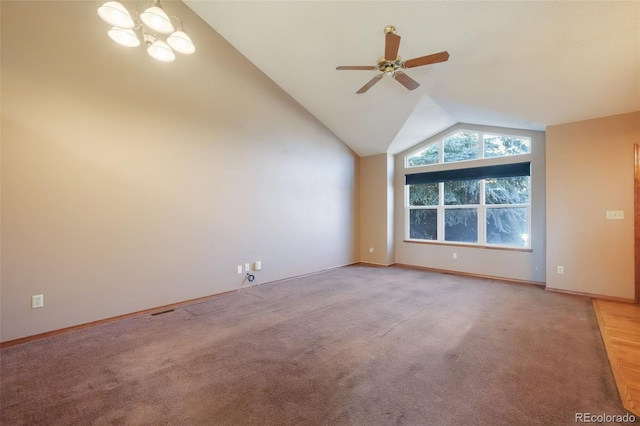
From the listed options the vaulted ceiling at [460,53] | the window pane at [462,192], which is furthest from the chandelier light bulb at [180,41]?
the window pane at [462,192]

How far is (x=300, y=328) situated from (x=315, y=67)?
3.74 metres

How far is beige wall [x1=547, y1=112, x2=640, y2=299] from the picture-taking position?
3.78 metres

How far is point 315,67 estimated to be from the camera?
4238 millimetres

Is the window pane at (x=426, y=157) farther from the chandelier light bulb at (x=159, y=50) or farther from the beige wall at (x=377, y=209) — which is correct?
the chandelier light bulb at (x=159, y=50)

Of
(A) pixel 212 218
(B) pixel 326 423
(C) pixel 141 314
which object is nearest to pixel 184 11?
(A) pixel 212 218

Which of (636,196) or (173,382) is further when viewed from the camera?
(636,196)

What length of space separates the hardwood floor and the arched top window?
268 centimetres

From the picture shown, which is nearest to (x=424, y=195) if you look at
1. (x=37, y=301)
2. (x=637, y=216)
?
(x=637, y=216)

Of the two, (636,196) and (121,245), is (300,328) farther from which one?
(636,196)

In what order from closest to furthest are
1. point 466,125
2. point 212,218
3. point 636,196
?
point 636,196 → point 212,218 → point 466,125

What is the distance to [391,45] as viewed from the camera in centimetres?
258

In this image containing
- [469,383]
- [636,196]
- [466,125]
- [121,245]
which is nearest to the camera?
[469,383]

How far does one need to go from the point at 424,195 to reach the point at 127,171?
551cm

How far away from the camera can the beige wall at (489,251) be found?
468cm
